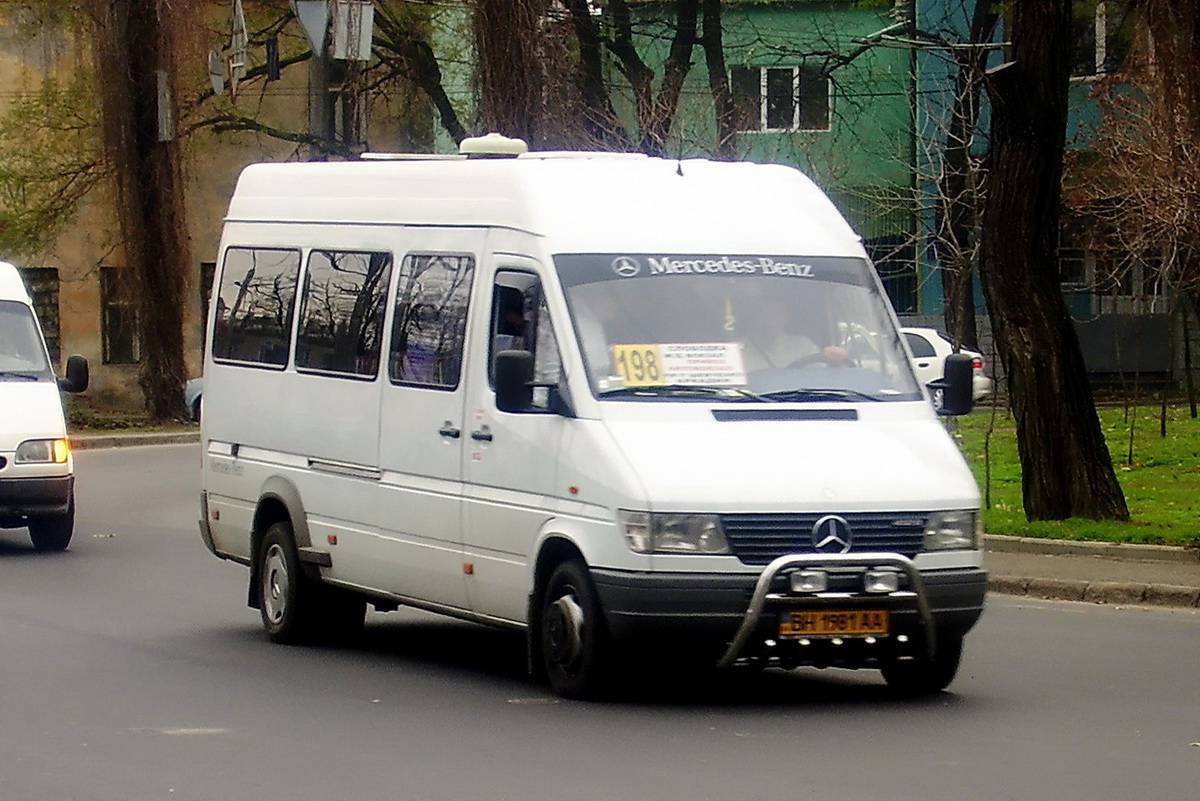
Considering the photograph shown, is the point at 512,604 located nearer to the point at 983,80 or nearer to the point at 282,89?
the point at 983,80

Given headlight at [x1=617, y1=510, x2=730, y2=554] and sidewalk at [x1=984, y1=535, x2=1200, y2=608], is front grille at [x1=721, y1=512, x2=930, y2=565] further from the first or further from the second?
sidewalk at [x1=984, y1=535, x2=1200, y2=608]

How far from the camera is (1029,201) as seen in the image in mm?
19156

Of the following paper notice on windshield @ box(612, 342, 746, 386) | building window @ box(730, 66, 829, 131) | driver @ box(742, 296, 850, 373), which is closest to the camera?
paper notice on windshield @ box(612, 342, 746, 386)

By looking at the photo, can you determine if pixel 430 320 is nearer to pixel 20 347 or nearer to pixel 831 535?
pixel 831 535

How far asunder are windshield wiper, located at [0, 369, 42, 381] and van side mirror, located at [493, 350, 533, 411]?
376 inches

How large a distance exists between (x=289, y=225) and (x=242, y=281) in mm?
689

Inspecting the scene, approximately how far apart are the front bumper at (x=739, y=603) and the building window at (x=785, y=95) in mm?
34816

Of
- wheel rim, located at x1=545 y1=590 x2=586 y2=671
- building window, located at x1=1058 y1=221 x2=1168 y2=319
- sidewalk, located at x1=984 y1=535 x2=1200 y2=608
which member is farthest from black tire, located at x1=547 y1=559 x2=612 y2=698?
building window, located at x1=1058 y1=221 x2=1168 y2=319

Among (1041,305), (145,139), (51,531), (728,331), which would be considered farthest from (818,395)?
Answer: (145,139)

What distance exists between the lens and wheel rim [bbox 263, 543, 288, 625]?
13469 millimetres

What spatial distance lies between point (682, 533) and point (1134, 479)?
1501 cm

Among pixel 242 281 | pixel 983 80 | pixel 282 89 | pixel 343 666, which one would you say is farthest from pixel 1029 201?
pixel 282 89

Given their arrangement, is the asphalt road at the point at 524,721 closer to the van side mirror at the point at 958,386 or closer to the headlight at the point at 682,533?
the headlight at the point at 682,533

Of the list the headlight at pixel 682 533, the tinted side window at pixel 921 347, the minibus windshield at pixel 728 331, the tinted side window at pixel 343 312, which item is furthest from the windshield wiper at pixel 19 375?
the tinted side window at pixel 921 347
